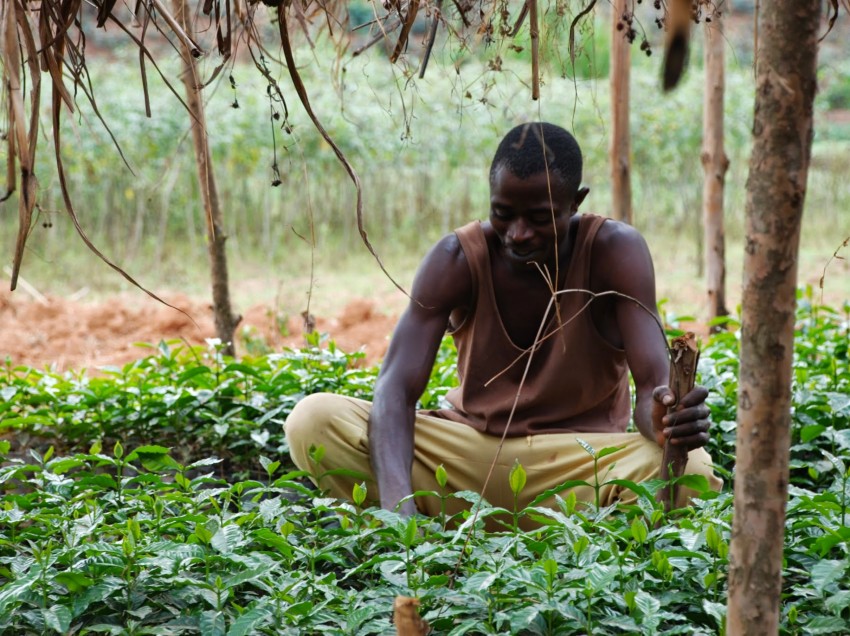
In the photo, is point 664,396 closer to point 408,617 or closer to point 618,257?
point 618,257

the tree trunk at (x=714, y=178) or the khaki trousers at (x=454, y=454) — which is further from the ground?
the tree trunk at (x=714, y=178)

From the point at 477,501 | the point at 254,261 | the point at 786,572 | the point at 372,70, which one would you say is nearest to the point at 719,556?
the point at 786,572

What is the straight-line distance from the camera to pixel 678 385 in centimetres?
268

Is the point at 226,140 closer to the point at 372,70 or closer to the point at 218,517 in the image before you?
the point at 372,70

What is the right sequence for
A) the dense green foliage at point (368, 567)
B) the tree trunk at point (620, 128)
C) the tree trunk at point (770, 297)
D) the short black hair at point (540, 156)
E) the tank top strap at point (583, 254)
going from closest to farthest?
1. the tree trunk at point (770, 297)
2. the dense green foliage at point (368, 567)
3. the short black hair at point (540, 156)
4. the tank top strap at point (583, 254)
5. the tree trunk at point (620, 128)

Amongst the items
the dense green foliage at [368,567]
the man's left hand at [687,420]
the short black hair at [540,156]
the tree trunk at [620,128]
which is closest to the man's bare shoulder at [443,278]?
the short black hair at [540,156]

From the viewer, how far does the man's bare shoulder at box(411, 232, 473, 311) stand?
3475 millimetres

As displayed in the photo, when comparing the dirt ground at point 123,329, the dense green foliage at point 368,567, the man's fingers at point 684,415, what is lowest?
the dirt ground at point 123,329

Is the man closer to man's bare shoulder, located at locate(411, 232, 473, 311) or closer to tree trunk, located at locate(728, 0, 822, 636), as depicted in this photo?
man's bare shoulder, located at locate(411, 232, 473, 311)

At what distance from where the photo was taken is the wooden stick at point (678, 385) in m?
2.56

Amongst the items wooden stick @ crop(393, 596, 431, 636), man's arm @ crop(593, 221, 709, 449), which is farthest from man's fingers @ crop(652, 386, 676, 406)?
wooden stick @ crop(393, 596, 431, 636)

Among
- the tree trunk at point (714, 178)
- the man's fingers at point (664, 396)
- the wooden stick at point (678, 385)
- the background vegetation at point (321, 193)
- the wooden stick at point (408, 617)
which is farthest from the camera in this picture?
the background vegetation at point (321, 193)

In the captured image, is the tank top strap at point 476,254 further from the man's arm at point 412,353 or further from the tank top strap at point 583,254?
the tank top strap at point 583,254

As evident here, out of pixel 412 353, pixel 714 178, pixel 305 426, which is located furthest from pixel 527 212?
pixel 714 178
